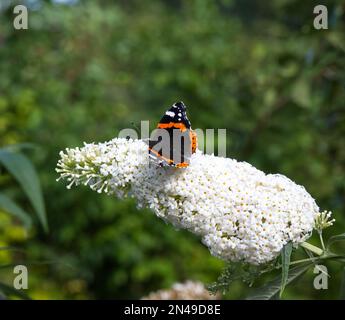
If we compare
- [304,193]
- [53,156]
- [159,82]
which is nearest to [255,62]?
[159,82]

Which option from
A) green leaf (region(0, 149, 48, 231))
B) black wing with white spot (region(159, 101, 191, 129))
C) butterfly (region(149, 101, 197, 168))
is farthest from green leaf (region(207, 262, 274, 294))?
green leaf (region(0, 149, 48, 231))

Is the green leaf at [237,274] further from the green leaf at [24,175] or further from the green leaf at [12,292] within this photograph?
the green leaf at [24,175]

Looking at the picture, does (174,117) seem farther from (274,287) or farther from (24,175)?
(24,175)

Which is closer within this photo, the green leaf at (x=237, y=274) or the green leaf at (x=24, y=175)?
the green leaf at (x=237, y=274)

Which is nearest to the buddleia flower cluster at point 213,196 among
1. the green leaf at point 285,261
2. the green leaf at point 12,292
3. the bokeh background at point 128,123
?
the green leaf at point 285,261

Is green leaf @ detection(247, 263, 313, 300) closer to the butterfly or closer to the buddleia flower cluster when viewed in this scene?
the buddleia flower cluster
